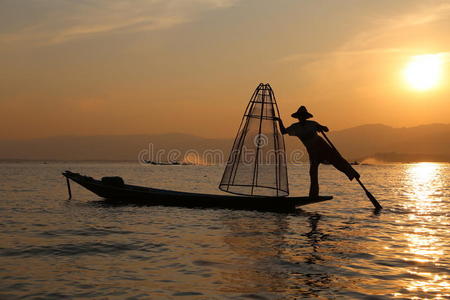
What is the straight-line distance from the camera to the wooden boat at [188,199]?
1889cm

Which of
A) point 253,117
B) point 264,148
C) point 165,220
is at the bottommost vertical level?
point 165,220

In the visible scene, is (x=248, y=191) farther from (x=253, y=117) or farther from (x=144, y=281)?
(x=144, y=281)

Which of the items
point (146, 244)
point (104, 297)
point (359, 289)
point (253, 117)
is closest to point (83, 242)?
point (146, 244)

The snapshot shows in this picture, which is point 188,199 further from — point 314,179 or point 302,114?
point 302,114

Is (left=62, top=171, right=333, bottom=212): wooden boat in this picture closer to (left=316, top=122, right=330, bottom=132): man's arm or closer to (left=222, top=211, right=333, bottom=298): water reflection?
(left=222, top=211, right=333, bottom=298): water reflection

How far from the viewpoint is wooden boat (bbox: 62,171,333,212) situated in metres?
18.9

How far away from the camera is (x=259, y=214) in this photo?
1875 cm

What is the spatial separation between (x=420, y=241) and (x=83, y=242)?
9497mm

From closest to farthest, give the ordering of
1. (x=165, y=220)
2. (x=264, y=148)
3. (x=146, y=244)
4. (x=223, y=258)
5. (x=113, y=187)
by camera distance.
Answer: (x=223, y=258)
(x=146, y=244)
(x=165, y=220)
(x=264, y=148)
(x=113, y=187)

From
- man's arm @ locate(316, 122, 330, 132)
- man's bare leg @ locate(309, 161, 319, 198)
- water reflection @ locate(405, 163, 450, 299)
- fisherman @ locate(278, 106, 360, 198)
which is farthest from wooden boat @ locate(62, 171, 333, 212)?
water reflection @ locate(405, 163, 450, 299)

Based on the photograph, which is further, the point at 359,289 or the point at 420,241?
the point at 420,241

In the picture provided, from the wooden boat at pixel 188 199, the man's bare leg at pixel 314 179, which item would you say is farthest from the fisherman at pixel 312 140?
the wooden boat at pixel 188 199

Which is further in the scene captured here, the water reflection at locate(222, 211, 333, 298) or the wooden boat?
the wooden boat

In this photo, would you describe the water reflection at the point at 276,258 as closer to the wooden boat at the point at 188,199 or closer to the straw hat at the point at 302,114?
the wooden boat at the point at 188,199
